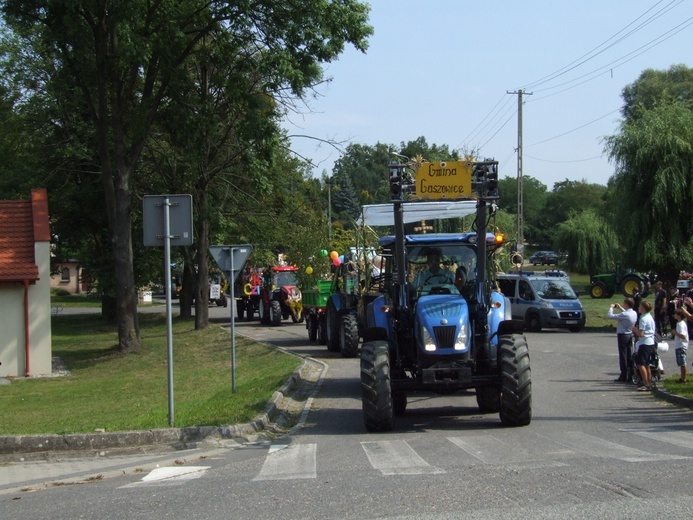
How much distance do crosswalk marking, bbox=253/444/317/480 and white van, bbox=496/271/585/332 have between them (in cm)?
2140

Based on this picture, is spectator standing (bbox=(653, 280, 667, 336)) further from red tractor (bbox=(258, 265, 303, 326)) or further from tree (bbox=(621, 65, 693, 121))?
tree (bbox=(621, 65, 693, 121))

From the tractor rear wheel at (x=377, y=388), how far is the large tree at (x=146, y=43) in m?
15.1

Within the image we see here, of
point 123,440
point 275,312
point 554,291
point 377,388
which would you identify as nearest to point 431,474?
point 377,388

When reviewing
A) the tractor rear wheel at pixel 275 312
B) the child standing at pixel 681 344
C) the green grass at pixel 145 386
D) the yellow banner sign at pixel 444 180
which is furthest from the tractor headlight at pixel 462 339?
the tractor rear wheel at pixel 275 312

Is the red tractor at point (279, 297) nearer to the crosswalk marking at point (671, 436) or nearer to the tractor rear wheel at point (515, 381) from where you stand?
the tractor rear wheel at point (515, 381)

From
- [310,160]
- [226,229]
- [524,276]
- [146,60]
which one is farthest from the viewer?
[226,229]

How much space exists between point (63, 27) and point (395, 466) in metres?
21.0

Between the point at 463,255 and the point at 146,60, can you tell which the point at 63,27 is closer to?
the point at 146,60

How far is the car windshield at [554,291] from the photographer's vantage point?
32.6 meters

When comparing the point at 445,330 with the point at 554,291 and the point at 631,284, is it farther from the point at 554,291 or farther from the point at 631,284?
the point at 631,284

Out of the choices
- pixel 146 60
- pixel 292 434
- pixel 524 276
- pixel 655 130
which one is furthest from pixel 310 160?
pixel 292 434

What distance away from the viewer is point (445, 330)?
11641 mm

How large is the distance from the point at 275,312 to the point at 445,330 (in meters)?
26.4

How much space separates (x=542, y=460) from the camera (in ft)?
30.4
